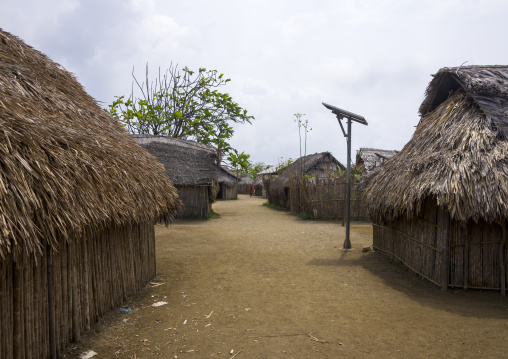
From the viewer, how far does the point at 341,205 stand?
14.1 m

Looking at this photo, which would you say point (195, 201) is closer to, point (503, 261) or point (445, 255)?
point (445, 255)

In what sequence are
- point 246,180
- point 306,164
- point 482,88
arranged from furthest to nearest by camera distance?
point 246,180 → point 306,164 → point 482,88

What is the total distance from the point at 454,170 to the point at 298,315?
318 centimetres

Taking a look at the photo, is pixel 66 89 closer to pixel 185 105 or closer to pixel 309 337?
pixel 309 337

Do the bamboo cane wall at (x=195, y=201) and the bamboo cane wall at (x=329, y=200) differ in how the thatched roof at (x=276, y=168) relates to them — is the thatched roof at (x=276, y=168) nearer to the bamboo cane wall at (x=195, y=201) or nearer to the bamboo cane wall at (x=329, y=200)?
the bamboo cane wall at (x=329, y=200)

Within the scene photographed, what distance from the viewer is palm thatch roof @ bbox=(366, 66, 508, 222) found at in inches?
196

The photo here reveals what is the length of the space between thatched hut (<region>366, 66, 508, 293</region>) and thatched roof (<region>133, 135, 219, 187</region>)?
9.16 m

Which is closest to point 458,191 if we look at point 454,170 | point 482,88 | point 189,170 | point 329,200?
point 454,170

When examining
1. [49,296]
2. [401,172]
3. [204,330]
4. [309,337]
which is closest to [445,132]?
[401,172]

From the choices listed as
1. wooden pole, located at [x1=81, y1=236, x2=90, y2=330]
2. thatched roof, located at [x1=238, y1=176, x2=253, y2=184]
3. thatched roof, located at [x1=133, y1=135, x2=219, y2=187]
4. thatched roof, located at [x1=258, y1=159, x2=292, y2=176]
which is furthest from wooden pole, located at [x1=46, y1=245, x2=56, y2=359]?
thatched roof, located at [x1=238, y1=176, x2=253, y2=184]

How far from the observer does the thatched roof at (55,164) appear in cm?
270

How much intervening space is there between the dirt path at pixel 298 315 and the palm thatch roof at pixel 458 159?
127 centimetres

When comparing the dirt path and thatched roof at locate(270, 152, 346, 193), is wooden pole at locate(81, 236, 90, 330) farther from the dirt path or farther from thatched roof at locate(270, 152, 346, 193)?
thatched roof at locate(270, 152, 346, 193)

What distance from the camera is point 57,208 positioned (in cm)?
306
